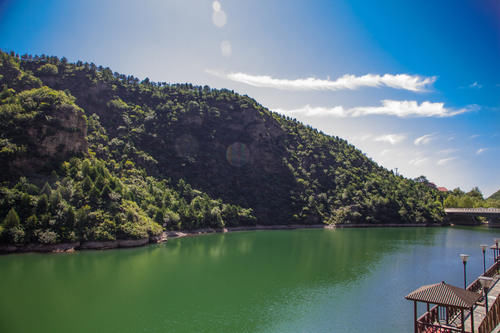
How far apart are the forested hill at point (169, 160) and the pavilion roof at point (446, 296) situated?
55.6 meters

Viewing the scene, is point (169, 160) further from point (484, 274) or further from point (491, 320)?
point (491, 320)

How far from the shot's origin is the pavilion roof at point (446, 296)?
16422 millimetres

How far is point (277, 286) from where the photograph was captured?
114ft

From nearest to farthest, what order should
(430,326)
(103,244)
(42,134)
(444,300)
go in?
1. (444,300)
2. (430,326)
3. (103,244)
4. (42,134)

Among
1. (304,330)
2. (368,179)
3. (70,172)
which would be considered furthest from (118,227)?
(368,179)

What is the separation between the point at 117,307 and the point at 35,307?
654cm

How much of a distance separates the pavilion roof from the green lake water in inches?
262

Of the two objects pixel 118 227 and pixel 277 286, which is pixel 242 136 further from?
pixel 277 286

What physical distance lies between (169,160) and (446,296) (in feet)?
354

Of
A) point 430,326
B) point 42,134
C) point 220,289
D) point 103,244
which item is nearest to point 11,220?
point 103,244

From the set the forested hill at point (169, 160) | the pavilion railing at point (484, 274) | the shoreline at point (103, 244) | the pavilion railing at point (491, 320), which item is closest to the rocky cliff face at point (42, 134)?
the forested hill at point (169, 160)

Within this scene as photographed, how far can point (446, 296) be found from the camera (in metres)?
17.0

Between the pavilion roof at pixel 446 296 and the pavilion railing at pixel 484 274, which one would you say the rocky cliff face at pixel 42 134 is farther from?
the pavilion railing at pixel 484 274

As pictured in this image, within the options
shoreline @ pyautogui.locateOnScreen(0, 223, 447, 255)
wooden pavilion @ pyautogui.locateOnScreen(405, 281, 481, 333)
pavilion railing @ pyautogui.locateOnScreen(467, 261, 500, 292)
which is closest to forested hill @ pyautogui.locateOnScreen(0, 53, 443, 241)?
shoreline @ pyautogui.locateOnScreen(0, 223, 447, 255)
